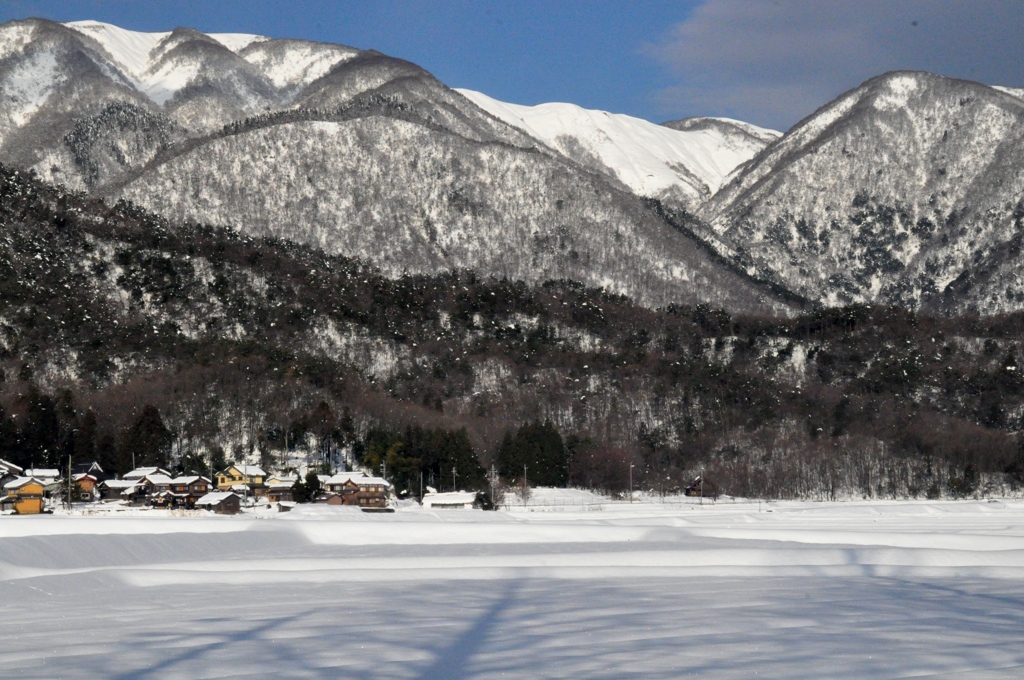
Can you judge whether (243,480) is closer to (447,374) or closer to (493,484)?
(493,484)

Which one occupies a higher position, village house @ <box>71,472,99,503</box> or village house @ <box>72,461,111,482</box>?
village house @ <box>72,461,111,482</box>

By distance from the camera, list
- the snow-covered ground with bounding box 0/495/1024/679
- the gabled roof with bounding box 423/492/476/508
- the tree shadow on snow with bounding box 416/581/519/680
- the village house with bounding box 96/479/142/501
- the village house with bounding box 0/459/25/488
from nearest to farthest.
→ 1. the tree shadow on snow with bounding box 416/581/519/680
2. the snow-covered ground with bounding box 0/495/1024/679
3. the village house with bounding box 0/459/25/488
4. the village house with bounding box 96/479/142/501
5. the gabled roof with bounding box 423/492/476/508

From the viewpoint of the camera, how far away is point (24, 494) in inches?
2746

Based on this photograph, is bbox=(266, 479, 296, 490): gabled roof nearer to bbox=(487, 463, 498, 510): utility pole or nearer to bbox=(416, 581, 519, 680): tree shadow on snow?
bbox=(487, 463, 498, 510): utility pole

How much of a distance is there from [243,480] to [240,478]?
11.8 inches

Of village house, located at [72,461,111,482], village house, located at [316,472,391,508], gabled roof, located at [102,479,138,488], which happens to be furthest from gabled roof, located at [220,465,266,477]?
village house, located at [72,461,111,482]

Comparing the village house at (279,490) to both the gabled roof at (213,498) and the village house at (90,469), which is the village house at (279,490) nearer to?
the gabled roof at (213,498)

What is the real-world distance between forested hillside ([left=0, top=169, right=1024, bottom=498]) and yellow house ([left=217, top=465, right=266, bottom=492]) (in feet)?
15.6

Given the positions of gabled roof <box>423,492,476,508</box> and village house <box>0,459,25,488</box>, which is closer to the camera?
village house <box>0,459,25,488</box>

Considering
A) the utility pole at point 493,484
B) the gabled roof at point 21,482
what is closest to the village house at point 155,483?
the gabled roof at point 21,482

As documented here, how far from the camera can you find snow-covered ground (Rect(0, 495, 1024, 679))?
655 inches

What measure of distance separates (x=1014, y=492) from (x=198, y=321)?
100 metres

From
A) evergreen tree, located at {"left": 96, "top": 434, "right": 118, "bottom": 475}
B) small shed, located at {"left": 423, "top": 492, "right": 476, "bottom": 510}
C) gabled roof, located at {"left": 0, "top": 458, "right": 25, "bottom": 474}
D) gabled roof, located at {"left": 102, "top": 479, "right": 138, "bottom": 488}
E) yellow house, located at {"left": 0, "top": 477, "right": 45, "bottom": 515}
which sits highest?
evergreen tree, located at {"left": 96, "top": 434, "right": 118, "bottom": 475}

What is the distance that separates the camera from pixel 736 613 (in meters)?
22.3
